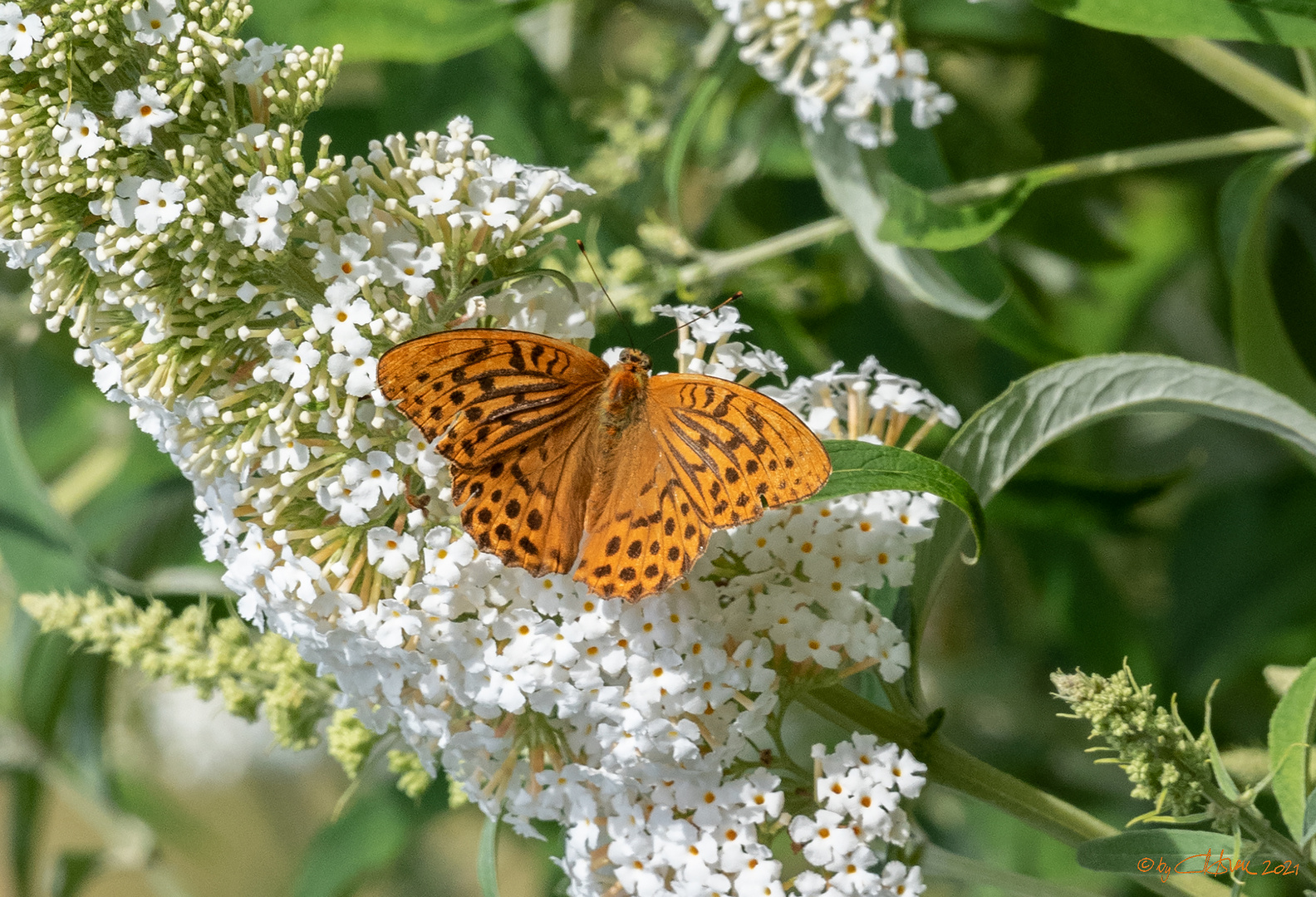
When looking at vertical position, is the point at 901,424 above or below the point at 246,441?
below

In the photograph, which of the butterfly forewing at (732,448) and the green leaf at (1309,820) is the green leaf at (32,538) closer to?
the butterfly forewing at (732,448)

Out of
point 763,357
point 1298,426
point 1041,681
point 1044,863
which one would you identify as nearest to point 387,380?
point 763,357

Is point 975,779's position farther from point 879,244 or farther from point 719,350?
point 879,244

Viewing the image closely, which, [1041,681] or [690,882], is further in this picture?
[1041,681]

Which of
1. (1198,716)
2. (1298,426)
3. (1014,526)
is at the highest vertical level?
(1298,426)

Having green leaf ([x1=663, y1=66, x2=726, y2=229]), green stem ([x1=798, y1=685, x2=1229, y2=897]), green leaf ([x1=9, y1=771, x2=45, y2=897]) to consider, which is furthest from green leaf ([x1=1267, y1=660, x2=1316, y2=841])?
green leaf ([x1=9, y1=771, x2=45, y2=897])

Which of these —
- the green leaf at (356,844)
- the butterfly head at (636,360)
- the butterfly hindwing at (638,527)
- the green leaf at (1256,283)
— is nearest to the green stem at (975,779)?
the butterfly hindwing at (638,527)

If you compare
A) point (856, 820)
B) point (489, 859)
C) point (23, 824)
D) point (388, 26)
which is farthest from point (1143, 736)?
point (23, 824)

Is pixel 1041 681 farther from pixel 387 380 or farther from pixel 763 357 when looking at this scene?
pixel 387 380
